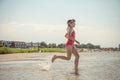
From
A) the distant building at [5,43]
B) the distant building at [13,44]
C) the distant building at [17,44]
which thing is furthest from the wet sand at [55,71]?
the distant building at [13,44]

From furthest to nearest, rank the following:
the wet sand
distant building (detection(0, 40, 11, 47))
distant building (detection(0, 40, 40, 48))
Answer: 1. distant building (detection(0, 40, 40, 48))
2. distant building (detection(0, 40, 11, 47))
3. the wet sand

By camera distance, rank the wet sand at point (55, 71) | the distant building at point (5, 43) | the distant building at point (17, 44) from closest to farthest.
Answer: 1. the wet sand at point (55, 71)
2. the distant building at point (5, 43)
3. the distant building at point (17, 44)

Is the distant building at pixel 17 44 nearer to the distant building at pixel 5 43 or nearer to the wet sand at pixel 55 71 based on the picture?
the distant building at pixel 5 43

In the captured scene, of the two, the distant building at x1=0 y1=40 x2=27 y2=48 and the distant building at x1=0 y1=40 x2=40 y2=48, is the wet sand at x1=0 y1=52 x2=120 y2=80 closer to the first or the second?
the distant building at x1=0 y1=40 x2=40 y2=48

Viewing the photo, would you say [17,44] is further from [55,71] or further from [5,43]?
[55,71]

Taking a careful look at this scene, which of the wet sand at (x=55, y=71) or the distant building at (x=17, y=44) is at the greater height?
the distant building at (x=17, y=44)

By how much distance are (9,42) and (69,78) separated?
22.1 meters

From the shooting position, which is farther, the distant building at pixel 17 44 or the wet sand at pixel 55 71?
the distant building at pixel 17 44

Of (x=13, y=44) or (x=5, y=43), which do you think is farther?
(x=13, y=44)

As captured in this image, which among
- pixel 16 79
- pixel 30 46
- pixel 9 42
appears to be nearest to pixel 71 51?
pixel 16 79

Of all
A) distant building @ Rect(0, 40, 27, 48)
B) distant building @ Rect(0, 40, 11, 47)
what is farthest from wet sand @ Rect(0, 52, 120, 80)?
distant building @ Rect(0, 40, 27, 48)

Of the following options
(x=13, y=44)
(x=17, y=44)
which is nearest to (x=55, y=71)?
(x=13, y=44)

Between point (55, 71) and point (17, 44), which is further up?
point (17, 44)

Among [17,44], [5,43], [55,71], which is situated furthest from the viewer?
[17,44]
